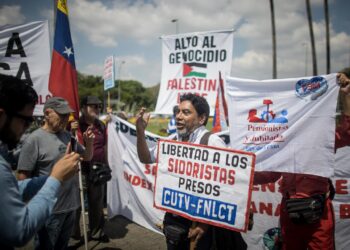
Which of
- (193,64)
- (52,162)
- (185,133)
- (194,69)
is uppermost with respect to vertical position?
(193,64)

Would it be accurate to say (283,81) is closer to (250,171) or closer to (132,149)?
(250,171)

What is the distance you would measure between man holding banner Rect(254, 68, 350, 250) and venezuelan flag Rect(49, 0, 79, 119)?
2.63 meters

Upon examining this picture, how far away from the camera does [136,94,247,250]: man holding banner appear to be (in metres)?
2.37

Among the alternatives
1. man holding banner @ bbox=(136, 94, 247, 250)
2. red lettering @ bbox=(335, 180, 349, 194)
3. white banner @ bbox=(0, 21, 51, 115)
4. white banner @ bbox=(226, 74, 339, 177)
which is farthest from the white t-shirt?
white banner @ bbox=(0, 21, 51, 115)

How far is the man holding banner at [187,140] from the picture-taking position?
237cm

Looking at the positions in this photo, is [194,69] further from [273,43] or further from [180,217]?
[273,43]

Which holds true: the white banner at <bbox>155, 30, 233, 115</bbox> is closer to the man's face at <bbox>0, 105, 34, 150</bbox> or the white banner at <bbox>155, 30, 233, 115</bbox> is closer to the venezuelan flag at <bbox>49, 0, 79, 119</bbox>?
the venezuelan flag at <bbox>49, 0, 79, 119</bbox>

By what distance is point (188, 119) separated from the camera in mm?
2643

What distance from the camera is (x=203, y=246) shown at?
237cm

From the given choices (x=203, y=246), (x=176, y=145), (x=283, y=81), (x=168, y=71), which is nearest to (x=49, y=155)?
(x=176, y=145)

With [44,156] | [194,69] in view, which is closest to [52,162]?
[44,156]

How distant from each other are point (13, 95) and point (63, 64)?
2096 millimetres

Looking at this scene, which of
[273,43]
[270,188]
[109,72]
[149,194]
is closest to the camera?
[270,188]

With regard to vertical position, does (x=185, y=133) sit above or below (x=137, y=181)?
above
